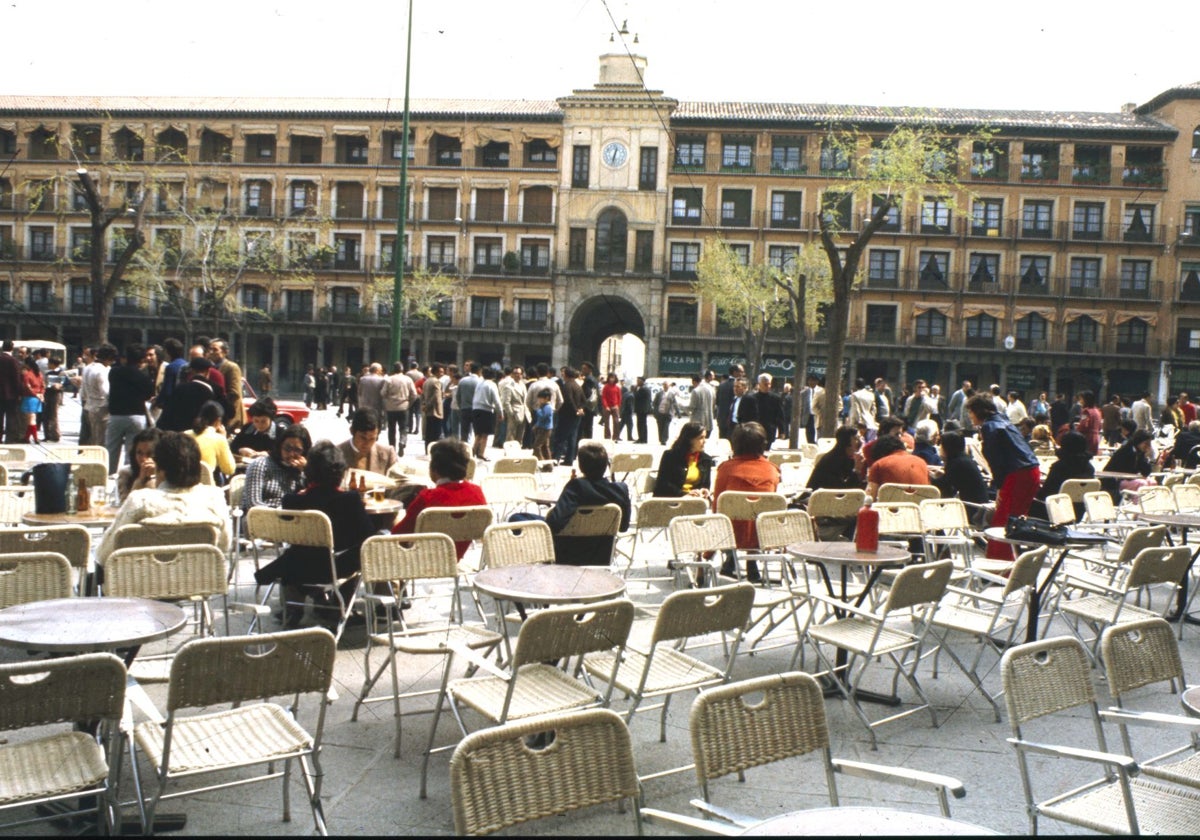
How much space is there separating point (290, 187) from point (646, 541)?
46.3 meters

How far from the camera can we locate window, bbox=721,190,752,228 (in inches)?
1978

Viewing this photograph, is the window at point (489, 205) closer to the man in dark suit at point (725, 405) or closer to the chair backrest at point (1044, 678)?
the man in dark suit at point (725, 405)

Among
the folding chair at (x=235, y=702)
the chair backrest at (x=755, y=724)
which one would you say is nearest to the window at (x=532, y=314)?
the folding chair at (x=235, y=702)

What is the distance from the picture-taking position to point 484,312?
168ft

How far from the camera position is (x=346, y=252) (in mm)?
52250

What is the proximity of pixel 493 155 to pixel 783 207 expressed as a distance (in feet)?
46.3

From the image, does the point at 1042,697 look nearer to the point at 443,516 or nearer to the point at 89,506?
the point at 443,516

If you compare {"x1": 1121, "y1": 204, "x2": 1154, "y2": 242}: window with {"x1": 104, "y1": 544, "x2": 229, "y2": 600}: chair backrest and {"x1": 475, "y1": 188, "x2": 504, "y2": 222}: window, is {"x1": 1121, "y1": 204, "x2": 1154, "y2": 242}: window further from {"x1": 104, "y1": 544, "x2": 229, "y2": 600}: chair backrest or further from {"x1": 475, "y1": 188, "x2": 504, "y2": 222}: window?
{"x1": 104, "y1": 544, "x2": 229, "y2": 600}: chair backrest

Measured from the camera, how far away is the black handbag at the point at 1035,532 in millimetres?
6328

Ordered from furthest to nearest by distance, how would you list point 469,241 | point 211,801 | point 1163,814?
1. point 469,241
2. point 211,801
3. point 1163,814

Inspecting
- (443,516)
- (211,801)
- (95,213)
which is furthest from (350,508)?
(95,213)

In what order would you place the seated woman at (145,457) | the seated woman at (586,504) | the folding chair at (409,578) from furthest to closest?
the seated woman at (145,457), the seated woman at (586,504), the folding chair at (409,578)

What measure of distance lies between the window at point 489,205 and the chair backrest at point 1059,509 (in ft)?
148

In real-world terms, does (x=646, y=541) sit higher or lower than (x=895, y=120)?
lower
